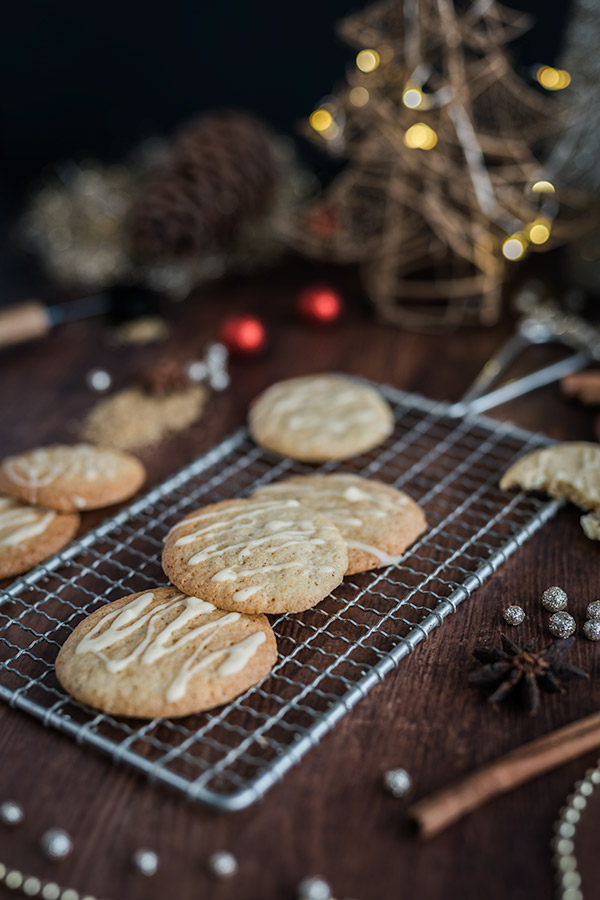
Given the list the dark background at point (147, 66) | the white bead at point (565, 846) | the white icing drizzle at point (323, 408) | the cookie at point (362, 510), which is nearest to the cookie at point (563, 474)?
the cookie at point (362, 510)

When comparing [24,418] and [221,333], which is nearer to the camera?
[24,418]

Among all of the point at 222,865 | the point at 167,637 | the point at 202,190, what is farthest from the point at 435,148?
the point at 222,865

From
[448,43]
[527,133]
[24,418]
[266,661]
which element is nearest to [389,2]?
[448,43]

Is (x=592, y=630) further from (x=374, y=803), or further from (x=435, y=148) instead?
(x=435, y=148)

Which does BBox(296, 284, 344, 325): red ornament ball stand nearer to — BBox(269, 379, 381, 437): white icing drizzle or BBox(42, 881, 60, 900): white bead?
BBox(269, 379, 381, 437): white icing drizzle

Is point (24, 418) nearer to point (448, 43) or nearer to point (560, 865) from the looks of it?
point (448, 43)
